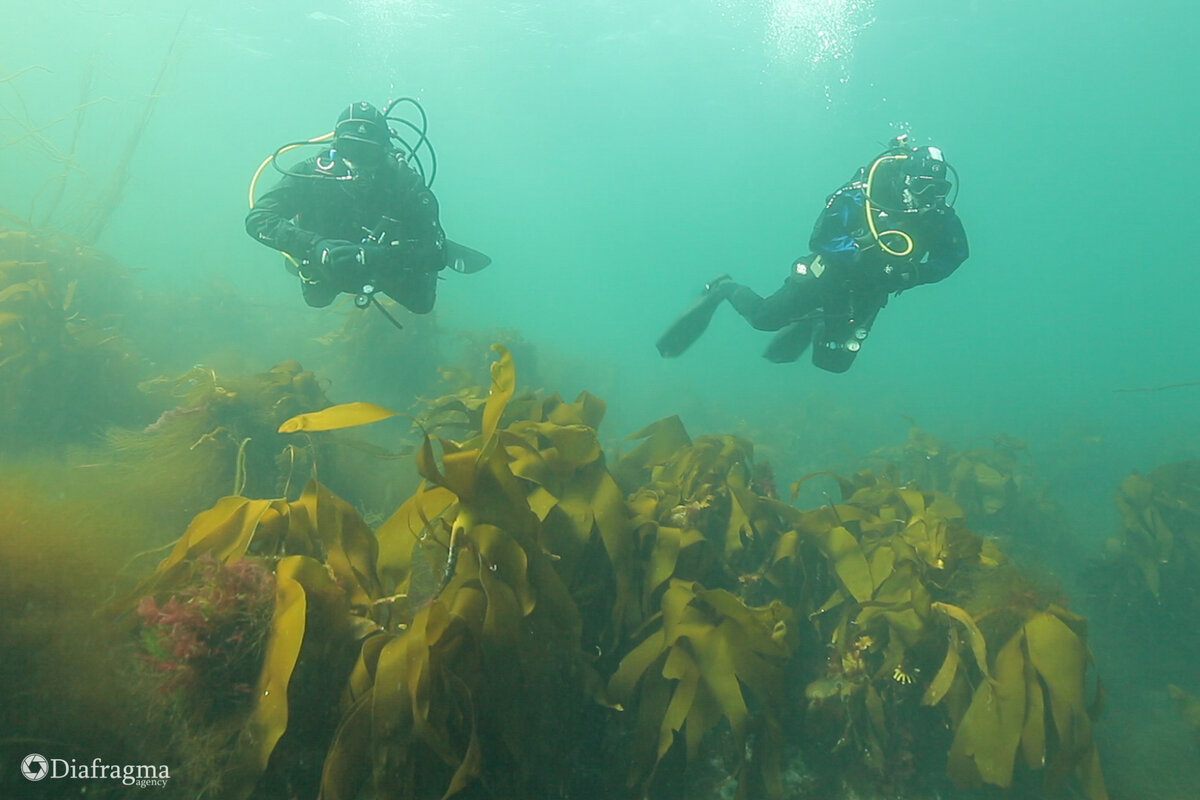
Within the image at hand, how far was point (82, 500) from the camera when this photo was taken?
8.73 ft

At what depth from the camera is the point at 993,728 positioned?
2.29 metres

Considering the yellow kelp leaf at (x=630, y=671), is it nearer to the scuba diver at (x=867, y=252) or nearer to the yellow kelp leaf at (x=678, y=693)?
the yellow kelp leaf at (x=678, y=693)

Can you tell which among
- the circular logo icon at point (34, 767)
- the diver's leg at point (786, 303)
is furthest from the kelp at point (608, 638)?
the diver's leg at point (786, 303)

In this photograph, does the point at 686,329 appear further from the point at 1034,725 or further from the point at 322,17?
the point at 322,17

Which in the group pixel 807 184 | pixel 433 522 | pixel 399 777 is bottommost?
pixel 399 777

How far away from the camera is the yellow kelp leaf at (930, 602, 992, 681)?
2.25 m

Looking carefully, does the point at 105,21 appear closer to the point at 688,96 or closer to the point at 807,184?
the point at 688,96

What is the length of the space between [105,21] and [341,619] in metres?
58.4

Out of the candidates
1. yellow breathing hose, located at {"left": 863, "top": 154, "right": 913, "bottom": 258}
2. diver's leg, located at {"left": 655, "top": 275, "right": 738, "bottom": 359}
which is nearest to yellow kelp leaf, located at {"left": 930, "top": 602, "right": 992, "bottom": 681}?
yellow breathing hose, located at {"left": 863, "top": 154, "right": 913, "bottom": 258}

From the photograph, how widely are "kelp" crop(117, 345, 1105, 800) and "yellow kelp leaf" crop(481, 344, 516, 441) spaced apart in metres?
0.01

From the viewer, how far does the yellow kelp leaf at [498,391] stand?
205cm

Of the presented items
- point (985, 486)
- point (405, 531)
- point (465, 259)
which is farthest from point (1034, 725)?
point (465, 259)

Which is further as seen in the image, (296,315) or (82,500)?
(296,315)

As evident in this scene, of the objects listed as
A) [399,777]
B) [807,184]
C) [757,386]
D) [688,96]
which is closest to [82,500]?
[399,777]
